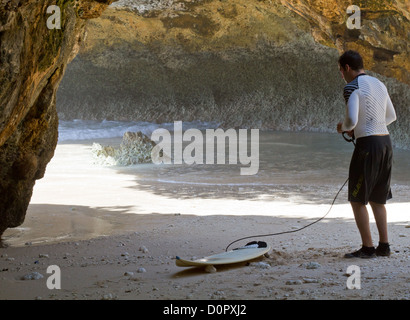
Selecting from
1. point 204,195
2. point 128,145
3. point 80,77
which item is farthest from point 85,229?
point 80,77

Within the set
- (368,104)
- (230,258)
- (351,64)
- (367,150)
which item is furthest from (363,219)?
(351,64)

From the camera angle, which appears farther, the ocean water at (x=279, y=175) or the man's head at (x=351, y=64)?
the ocean water at (x=279, y=175)

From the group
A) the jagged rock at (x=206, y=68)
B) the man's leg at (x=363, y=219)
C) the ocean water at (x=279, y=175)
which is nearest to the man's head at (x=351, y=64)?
the man's leg at (x=363, y=219)

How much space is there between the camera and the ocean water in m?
8.37

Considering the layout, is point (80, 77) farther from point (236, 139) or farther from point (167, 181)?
point (167, 181)

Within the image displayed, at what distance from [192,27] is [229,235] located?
57.8ft

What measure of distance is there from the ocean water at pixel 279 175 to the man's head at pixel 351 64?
3.36m

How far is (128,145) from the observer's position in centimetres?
1243

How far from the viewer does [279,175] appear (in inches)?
409

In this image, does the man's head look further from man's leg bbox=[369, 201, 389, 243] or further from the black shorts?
man's leg bbox=[369, 201, 389, 243]

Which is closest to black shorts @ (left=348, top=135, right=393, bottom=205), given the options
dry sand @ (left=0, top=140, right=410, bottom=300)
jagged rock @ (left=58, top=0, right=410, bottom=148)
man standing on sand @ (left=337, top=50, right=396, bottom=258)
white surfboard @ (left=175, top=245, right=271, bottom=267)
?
man standing on sand @ (left=337, top=50, right=396, bottom=258)

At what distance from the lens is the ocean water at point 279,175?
8367mm

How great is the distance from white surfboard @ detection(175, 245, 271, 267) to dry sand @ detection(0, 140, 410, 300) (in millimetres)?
56

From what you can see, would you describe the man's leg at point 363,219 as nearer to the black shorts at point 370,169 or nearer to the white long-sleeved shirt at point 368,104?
the black shorts at point 370,169
